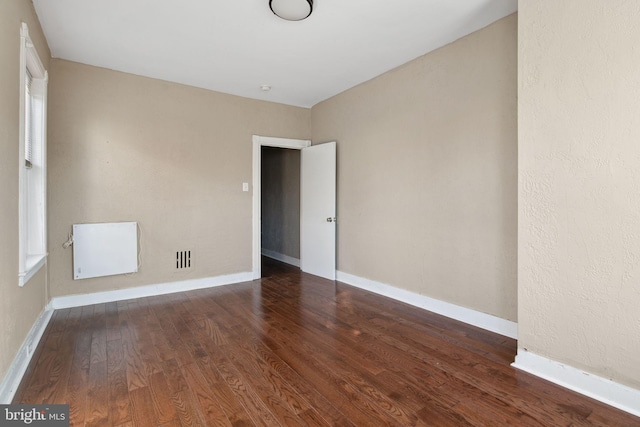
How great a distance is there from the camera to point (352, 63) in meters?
3.49

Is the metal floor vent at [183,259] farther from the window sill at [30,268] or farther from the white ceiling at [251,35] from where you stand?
the white ceiling at [251,35]

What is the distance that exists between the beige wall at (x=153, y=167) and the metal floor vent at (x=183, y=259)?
0.21ft

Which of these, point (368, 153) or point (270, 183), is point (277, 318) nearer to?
point (368, 153)

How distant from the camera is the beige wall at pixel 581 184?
1.77 metres

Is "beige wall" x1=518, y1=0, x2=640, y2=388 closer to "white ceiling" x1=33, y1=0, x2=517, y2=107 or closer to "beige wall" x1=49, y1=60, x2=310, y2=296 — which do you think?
"white ceiling" x1=33, y1=0, x2=517, y2=107

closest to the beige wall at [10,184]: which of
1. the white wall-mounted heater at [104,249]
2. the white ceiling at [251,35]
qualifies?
the white ceiling at [251,35]

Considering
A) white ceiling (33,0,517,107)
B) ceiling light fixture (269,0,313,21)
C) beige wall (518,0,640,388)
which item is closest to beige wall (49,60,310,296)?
white ceiling (33,0,517,107)

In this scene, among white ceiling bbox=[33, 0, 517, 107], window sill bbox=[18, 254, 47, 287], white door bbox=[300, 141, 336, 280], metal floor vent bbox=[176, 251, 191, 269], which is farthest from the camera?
white door bbox=[300, 141, 336, 280]

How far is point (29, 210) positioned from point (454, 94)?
13.3ft

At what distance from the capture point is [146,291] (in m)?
3.83

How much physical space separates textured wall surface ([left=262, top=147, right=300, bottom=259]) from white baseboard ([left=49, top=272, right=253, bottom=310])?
1.37 meters

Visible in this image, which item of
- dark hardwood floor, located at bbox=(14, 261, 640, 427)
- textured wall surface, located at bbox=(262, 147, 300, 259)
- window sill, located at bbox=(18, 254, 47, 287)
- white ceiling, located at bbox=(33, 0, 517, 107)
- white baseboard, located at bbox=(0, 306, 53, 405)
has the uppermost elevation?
white ceiling, located at bbox=(33, 0, 517, 107)

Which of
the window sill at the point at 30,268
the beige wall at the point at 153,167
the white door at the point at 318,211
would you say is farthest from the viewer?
the white door at the point at 318,211

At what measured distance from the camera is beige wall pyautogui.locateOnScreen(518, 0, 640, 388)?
1.77 metres
